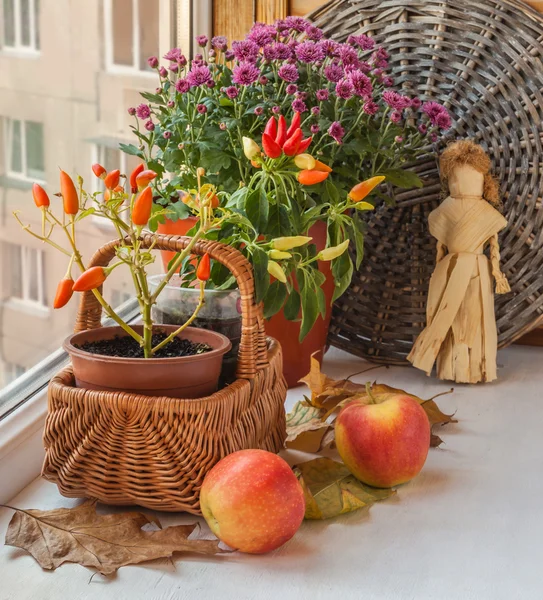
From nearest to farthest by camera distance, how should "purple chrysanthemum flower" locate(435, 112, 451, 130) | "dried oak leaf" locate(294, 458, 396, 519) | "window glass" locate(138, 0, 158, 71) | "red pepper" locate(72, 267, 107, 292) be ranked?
1. "red pepper" locate(72, 267, 107, 292)
2. "dried oak leaf" locate(294, 458, 396, 519)
3. "purple chrysanthemum flower" locate(435, 112, 451, 130)
4. "window glass" locate(138, 0, 158, 71)

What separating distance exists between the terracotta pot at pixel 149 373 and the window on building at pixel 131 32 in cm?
61

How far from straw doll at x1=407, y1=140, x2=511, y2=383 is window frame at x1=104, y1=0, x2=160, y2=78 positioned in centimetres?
53

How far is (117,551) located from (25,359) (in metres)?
0.40

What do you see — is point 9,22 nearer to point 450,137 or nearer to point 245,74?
point 245,74

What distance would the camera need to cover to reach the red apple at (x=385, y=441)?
91 cm

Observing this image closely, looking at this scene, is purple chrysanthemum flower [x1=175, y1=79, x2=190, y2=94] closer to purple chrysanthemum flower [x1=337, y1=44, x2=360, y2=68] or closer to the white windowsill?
purple chrysanthemum flower [x1=337, y1=44, x2=360, y2=68]

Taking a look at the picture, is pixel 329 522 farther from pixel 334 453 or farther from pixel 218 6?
pixel 218 6

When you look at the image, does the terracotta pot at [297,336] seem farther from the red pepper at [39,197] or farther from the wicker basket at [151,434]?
the red pepper at [39,197]

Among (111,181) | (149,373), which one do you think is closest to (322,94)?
(111,181)

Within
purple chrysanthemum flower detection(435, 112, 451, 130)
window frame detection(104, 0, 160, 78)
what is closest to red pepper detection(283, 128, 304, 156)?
purple chrysanthemum flower detection(435, 112, 451, 130)

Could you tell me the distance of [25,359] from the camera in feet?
3.63

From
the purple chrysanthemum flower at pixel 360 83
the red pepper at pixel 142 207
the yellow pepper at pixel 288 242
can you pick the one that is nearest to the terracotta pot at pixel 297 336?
the purple chrysanthemum flower at pixel 360 83

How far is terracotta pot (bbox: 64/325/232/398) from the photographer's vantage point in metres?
0.83

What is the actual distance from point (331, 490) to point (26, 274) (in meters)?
0.51
